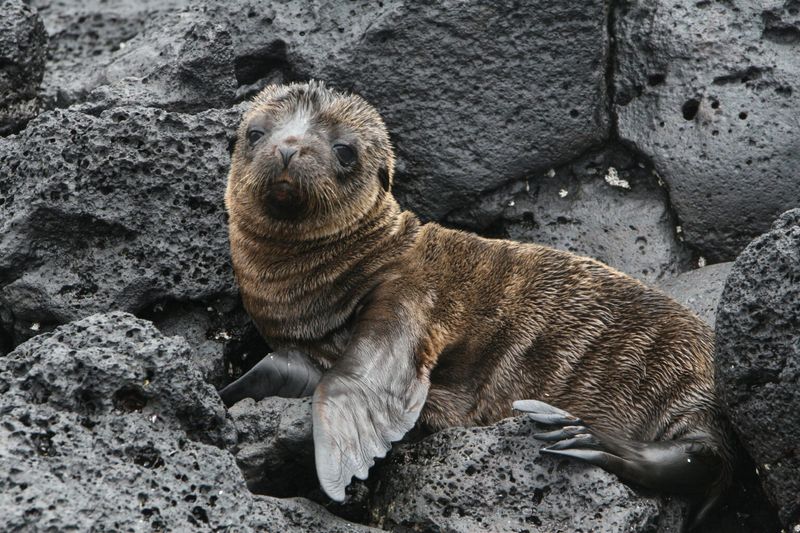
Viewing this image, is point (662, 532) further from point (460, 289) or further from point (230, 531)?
point (230, 531)

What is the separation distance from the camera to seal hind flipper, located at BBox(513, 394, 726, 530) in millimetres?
6094

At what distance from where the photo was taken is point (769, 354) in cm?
591

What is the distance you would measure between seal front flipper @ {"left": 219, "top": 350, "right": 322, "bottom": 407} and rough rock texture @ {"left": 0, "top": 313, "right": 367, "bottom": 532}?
104 centimetres

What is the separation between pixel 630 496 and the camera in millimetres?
6027

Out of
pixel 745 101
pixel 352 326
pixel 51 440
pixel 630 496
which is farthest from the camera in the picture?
pixel 745 101

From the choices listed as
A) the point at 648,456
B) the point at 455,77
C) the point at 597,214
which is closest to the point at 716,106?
the point at 597,214

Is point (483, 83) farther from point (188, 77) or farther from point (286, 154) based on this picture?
point (286, 154)

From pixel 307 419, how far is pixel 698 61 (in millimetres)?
4060

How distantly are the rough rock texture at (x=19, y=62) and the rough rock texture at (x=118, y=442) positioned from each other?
11.6 feet

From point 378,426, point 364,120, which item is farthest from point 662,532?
point 364,120

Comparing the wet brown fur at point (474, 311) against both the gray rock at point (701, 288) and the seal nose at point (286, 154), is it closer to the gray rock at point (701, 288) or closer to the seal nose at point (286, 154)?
the seal nose at point (286, 154)

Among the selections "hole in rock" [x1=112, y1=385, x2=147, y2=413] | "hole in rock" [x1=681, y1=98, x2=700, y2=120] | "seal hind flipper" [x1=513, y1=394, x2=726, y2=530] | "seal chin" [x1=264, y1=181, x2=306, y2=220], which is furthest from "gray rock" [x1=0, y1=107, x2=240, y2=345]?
"hole in rock" [x1=681, y1=98, x2=700, y2=120]

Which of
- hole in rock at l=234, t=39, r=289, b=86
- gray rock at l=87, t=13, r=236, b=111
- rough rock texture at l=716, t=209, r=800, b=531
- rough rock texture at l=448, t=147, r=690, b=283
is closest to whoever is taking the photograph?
rough rock texture at l=716, t=209, r=800, b=531

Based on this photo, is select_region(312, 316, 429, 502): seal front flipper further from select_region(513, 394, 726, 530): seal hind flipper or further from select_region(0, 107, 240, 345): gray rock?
select_region(0, 107, 240, 345): gray rock
